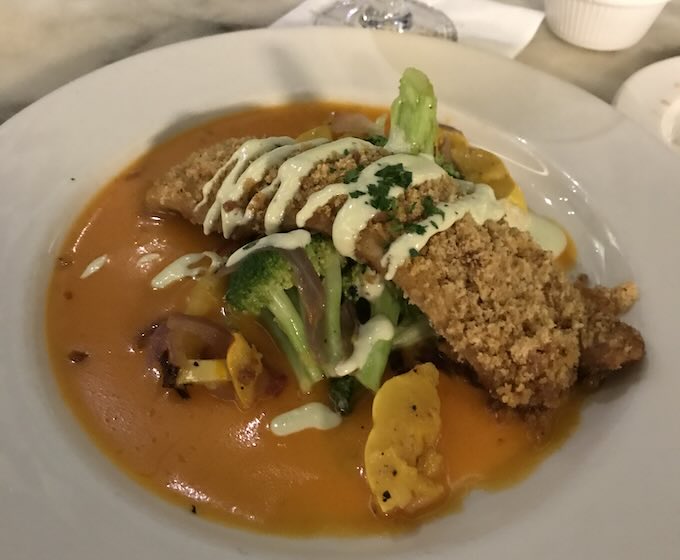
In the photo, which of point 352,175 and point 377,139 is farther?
point 377,139

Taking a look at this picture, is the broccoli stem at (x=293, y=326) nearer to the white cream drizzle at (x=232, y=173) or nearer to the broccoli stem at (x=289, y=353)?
the broccoli stem at (x=289, y=353)

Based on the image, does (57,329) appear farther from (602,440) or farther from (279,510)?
(602,440)

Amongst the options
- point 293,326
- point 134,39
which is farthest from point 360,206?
point 134,39

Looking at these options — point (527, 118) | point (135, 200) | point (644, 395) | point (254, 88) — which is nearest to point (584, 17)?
point (527, 118)

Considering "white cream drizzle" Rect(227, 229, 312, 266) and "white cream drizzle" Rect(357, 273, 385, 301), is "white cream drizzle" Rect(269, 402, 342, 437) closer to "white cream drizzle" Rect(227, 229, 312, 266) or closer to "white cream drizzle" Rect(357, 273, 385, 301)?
"white cream drizzle" Rect(357, 273, 385, 301)

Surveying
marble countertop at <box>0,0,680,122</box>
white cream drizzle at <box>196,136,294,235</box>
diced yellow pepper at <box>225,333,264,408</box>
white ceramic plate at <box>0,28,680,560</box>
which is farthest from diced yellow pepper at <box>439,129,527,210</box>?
diced yellow pepper at <box>225,333,264,408</box>

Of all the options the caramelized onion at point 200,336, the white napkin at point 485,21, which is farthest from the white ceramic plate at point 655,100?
the caramelized onion at point 200,336

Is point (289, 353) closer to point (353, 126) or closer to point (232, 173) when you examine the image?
point (232, 173)
